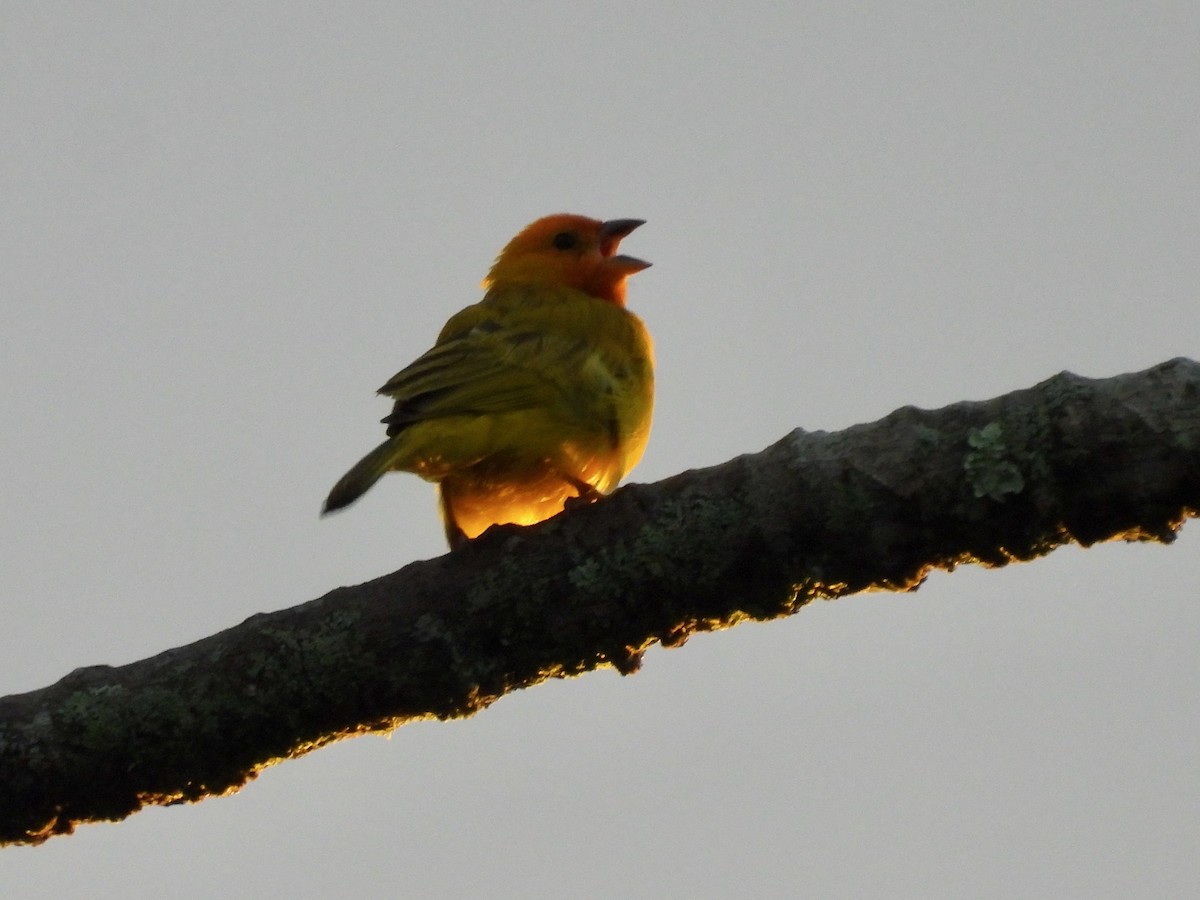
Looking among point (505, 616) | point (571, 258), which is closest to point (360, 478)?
point (505, 616)

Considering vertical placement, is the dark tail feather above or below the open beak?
below

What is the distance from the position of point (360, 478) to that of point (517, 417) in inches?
26.4

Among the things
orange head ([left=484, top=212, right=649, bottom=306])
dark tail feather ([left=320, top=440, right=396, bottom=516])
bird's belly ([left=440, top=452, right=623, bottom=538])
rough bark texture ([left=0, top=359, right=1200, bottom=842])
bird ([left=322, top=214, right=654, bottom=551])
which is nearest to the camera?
rough bark texture ([left=0, top=359, right=1200, bottom=842])

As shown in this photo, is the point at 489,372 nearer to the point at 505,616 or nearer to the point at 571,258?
the point at 505,616

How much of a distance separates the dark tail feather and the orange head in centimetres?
230

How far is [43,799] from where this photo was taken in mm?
2969

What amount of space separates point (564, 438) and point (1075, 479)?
1.92 meters

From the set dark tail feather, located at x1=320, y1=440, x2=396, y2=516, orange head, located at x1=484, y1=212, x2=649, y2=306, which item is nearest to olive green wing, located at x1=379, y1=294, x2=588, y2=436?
dark tail feather, located at x1=320, y1=440, x2=396, y2=516

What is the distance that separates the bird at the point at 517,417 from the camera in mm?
3984

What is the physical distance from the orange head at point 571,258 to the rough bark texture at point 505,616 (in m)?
3.09

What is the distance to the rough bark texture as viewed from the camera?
8.95 ft

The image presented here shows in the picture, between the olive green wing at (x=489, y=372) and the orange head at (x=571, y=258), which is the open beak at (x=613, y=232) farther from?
the olive green wing at (x=489, y=372)

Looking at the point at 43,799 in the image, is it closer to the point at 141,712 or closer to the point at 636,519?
the point at 141,712

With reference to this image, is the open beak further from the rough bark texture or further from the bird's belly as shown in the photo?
the rough bark texture
